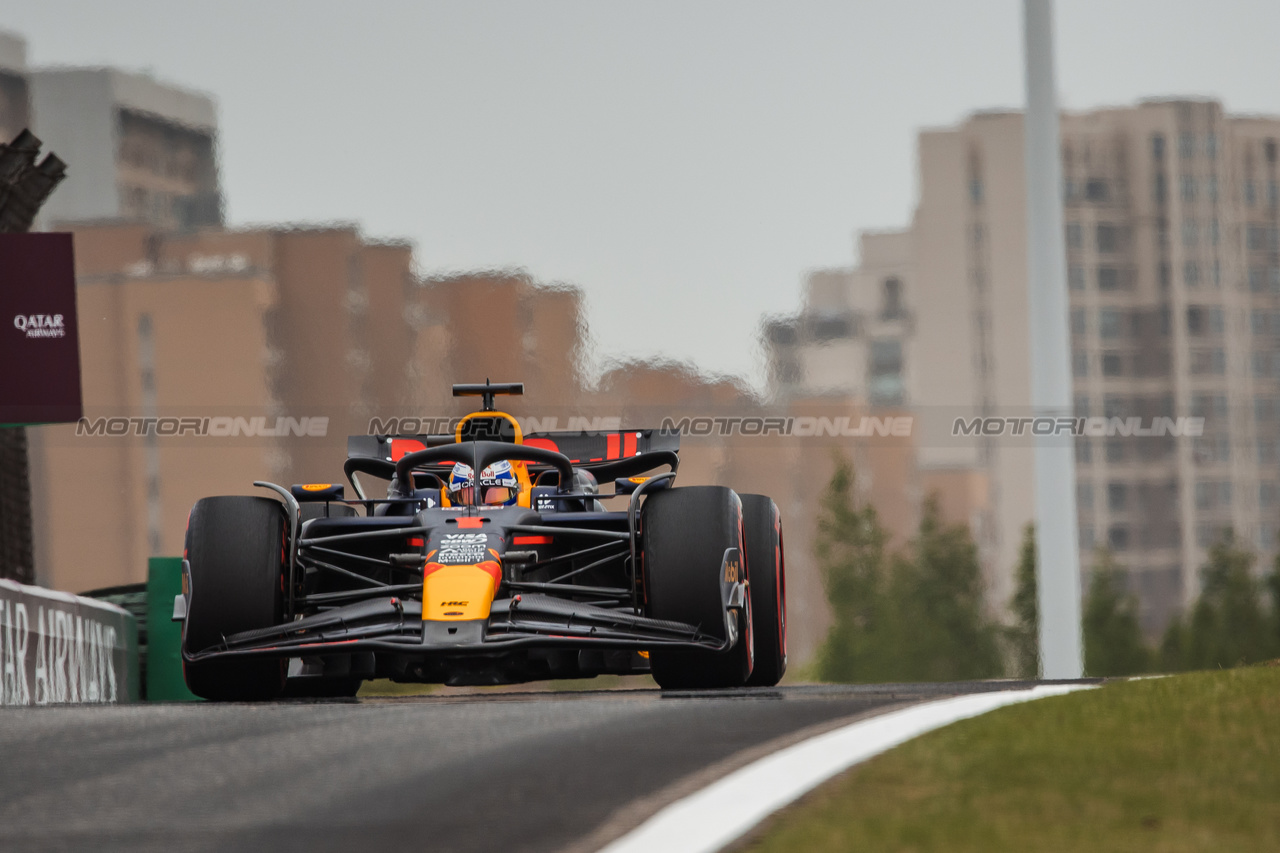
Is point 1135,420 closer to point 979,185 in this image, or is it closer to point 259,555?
point 979,185

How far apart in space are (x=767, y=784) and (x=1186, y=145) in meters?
71.7

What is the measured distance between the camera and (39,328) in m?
14.3

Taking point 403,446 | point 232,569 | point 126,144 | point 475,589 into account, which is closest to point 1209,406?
point 126,144

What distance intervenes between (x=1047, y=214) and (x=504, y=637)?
29.2ft

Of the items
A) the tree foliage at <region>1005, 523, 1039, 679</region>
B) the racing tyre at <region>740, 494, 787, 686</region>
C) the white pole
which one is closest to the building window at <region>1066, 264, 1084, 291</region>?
the tree foliage at <region>1005, 523, 1039, 679</region>

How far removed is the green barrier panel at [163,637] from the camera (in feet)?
47.2

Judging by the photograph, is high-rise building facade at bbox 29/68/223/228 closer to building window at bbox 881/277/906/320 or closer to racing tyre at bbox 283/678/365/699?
building window at bbox 881/277/906/320

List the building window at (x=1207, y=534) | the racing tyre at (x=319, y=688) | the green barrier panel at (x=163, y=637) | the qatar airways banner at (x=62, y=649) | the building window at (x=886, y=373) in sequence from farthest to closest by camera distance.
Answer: the building window at (x=1207, y=534)
the building window at (x=886, y=373)
the green barrier panel at (x=163, y=637)
the qatar airways banner at (x=62, y=649)
the racing tyre at (x=319, y=688)

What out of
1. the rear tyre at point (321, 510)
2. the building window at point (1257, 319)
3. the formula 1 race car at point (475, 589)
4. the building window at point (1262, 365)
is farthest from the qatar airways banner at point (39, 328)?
the building window at point (1257, 319)

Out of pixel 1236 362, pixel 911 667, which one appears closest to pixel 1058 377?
pixel 911 667

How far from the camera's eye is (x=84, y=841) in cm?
455

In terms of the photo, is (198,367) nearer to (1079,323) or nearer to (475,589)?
(1079,323)

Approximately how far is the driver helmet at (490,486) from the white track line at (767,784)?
132 inches

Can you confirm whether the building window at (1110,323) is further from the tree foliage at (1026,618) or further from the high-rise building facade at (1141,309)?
the tree foliage at (1026,618)
